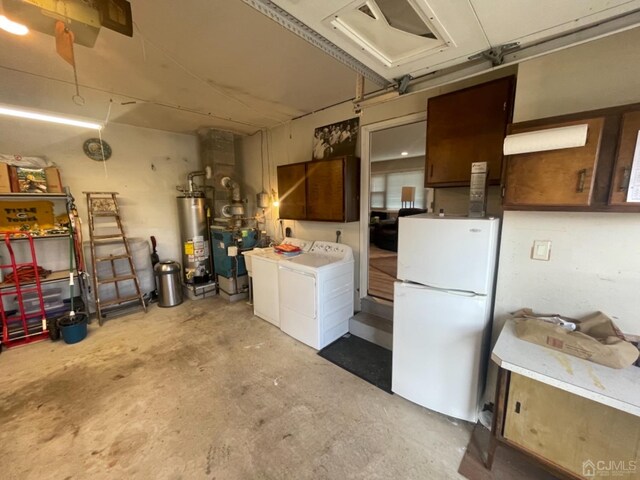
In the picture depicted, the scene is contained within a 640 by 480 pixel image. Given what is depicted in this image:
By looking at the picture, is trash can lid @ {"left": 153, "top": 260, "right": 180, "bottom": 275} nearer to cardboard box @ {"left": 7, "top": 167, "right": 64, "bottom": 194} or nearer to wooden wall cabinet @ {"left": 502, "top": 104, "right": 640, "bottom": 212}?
cardboard box @ {"left": 7, "top": 167, "right": 64, "bottom": 194}

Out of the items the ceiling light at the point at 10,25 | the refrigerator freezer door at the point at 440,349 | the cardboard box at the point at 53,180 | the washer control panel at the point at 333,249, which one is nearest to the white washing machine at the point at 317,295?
the washer control panel at the point at 333,249

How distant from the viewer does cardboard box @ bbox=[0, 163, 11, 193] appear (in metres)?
2.70

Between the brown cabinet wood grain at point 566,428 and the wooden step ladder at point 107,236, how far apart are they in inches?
170

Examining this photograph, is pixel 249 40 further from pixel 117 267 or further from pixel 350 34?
pixel 117 267

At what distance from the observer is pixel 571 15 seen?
1065 millimetres

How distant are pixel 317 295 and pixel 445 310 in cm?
126

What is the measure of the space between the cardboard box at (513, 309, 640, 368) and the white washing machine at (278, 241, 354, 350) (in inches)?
65.5

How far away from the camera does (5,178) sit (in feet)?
8.91

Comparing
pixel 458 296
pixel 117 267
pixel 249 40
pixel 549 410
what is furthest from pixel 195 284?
pixel 549 410

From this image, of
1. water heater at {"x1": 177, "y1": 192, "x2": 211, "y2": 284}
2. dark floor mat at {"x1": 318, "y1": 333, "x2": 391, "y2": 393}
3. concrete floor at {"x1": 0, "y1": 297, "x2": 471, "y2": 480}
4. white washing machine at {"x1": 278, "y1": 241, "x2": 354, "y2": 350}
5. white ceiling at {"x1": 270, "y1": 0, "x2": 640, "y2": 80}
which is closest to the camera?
white ceiling at {"x1": 270, "y1": 0, "x2": 640, "y2": 80}

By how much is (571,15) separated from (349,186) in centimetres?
205

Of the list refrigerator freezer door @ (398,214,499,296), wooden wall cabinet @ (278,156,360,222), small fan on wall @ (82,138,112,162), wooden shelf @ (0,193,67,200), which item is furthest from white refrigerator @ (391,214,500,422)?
small fan on wall @ (82,138,112,162)

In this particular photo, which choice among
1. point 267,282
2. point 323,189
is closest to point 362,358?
point 267,282

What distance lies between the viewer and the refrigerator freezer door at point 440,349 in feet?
5.51
